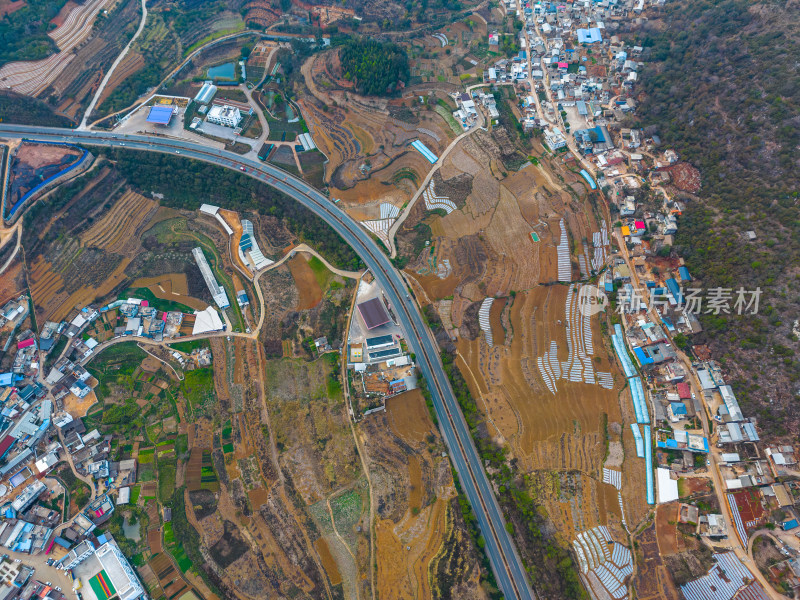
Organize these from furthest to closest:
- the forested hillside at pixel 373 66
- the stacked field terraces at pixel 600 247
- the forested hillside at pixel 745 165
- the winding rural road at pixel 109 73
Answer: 1. the forested hillside at pixel 373 66
2. the winding rural road at pixel 109 73
3. the stacked field terraces at pixel 600 247
4. the forested hillside at pixel 745 165

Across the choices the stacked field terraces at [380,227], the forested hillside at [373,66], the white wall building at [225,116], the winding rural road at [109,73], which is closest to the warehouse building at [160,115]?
the white wall building at [225,116]

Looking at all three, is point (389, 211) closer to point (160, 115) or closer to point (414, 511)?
point (414, 511)

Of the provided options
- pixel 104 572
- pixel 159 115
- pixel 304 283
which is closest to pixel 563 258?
pixel 304 283

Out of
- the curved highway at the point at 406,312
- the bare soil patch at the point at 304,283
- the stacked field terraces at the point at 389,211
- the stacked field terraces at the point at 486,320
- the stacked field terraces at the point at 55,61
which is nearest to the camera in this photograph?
the curved highway at the point at 406,312

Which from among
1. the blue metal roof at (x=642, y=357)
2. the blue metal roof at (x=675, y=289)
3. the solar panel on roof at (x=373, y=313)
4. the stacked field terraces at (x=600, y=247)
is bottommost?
the blue metal roof at (x=642, y=357)

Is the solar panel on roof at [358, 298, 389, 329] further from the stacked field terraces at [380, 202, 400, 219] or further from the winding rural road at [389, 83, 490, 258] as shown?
the stacked field terraces at [380, 202, 400, 219]
